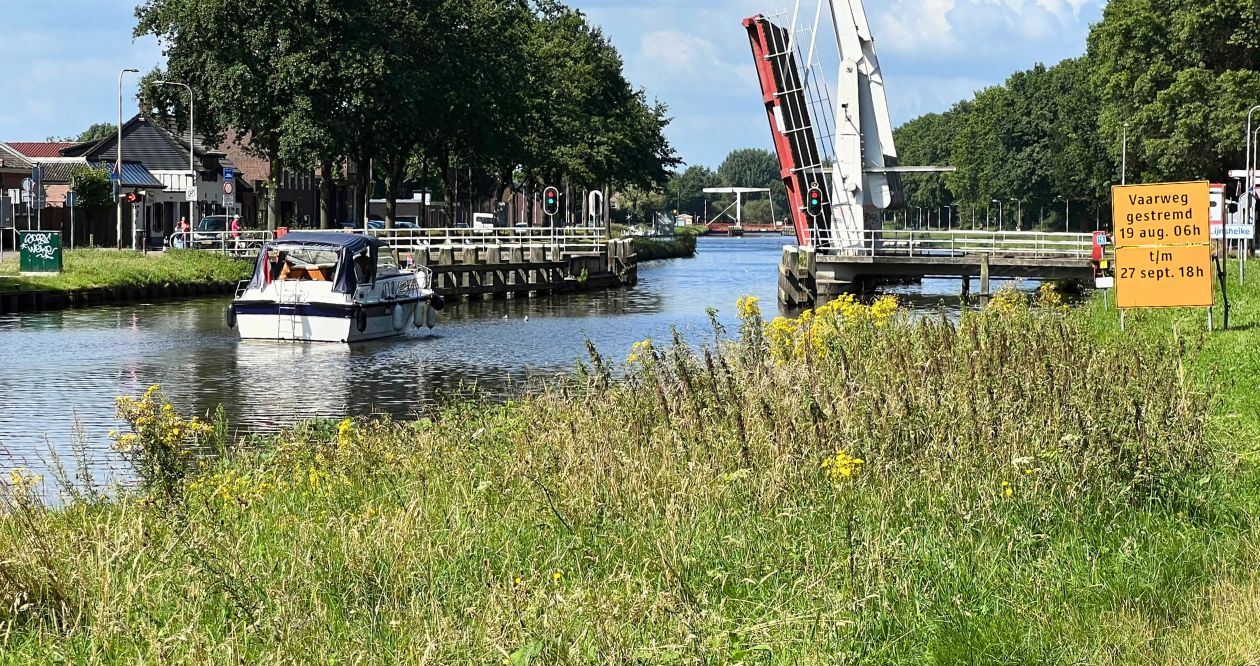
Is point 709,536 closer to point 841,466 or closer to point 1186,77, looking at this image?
point 841,466

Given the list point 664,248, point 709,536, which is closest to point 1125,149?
point 664,248

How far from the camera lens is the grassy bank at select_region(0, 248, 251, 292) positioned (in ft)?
123

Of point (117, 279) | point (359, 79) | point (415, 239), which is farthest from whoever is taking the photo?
point (415, 239)

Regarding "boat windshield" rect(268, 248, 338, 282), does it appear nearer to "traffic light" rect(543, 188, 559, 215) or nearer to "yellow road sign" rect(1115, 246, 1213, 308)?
"traffic light" rect(543, 188, 559, 215)

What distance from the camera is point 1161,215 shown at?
17953mm

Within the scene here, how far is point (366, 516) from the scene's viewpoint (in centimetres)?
818

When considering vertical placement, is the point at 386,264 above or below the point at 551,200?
below

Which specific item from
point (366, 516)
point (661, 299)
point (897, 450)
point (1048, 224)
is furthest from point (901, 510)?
point (1048, 224)

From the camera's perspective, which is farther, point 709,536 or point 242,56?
point 242,56

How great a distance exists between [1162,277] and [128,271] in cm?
3081

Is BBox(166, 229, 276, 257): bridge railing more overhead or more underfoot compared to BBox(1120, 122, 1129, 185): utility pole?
more underfoot

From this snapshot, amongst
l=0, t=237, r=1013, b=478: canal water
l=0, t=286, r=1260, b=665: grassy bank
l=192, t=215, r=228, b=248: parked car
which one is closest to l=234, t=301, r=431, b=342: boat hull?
l=0, t=237, r=1013, b=478: canal water

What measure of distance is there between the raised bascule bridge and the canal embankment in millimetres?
15527

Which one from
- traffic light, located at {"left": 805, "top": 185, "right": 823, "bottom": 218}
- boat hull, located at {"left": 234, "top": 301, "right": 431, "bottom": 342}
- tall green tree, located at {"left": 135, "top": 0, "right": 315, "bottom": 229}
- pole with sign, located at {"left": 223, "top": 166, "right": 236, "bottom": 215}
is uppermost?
tall green tree, located at {"left": 135, "top": 0, "right": 315, "bottom": 229}
